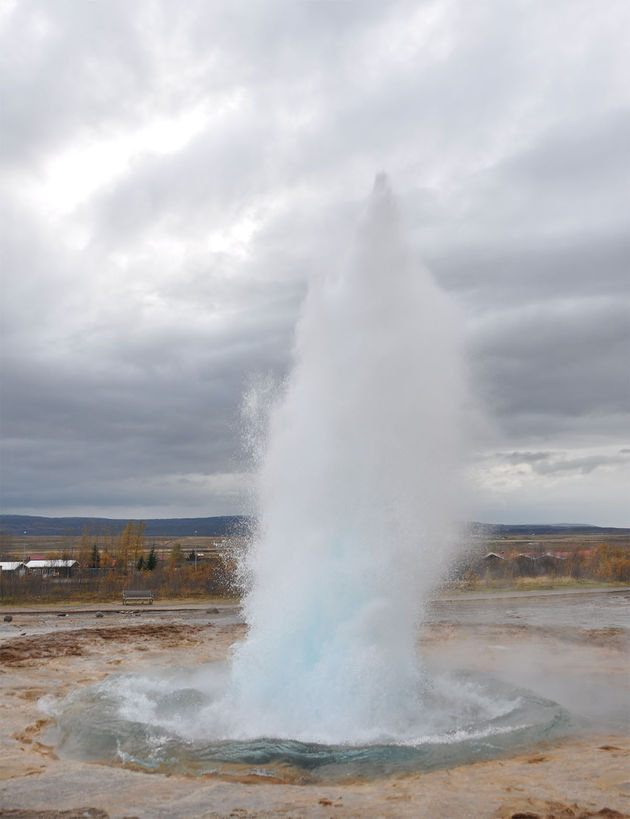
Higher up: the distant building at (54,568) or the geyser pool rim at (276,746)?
the geyser pool rim at (276,746)

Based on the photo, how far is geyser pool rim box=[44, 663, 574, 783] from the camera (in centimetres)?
844

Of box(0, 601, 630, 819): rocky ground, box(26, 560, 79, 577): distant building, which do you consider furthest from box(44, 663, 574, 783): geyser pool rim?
box(26, 560, 79, 577): distant building

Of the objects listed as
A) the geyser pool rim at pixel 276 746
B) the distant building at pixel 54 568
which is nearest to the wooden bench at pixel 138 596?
the distant building at pixel 54 568

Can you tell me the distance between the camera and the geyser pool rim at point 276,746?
844 centimetres

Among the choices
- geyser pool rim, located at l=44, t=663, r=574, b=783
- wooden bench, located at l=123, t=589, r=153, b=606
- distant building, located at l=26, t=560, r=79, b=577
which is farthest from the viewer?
distant building, located at l=26, t=560, r=79, b=577

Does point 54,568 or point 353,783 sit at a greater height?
point 353,783

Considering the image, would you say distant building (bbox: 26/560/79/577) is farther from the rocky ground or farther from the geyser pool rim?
the geyser pool rim

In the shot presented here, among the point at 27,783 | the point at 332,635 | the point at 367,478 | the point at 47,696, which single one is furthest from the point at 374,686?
the point at 47,696

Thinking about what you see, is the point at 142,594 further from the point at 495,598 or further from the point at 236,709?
the point at 236,709

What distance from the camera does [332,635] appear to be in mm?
11141

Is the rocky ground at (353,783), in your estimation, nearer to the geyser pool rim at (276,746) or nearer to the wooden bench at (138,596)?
the geyser pool rim at (276,746)

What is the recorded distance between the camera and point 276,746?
9164mm

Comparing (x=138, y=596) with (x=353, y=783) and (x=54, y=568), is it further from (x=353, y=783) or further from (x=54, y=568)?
(x=353, y=783)

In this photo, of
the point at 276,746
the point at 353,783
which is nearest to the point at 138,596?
the point at 276,746
